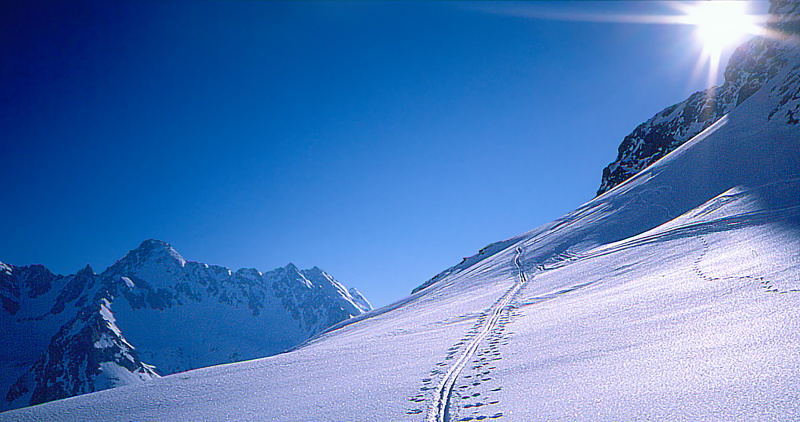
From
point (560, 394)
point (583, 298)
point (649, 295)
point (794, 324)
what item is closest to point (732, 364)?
point (794, 324)

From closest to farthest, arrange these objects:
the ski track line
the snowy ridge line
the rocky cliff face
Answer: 1. the ski track line
2. the snowy ridge line
3. the rocky cliff face

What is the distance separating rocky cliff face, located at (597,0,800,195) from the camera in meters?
52.4

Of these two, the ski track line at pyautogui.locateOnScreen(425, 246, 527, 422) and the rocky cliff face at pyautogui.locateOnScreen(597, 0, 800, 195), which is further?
the rocky cliff face at pyautogui.locateOnScreen(597, 0, 800, 195)

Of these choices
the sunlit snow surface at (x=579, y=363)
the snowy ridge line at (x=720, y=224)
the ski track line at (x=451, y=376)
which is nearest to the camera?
the sunlit snow surface at (x=579, y=363)

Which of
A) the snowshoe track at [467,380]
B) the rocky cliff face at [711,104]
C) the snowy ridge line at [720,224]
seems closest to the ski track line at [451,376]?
the snowshoe track at [467,380]

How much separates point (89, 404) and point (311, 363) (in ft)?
17.7

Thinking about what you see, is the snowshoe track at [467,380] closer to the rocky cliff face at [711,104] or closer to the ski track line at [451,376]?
the ski track line at [451,376]

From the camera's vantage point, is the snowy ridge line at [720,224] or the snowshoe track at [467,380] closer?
the snowshoe track at [467,380]

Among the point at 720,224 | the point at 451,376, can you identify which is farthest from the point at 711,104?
the point at 451,376

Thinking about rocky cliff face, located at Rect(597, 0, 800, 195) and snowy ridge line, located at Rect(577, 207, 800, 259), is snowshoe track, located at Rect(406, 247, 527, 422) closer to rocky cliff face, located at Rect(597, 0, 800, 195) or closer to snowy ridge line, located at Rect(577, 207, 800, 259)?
snowy ridge line, located at Rect(577, 207, 800, 259)

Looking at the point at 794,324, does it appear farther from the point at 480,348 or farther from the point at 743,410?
the point at 480,348

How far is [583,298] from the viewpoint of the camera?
1476cm

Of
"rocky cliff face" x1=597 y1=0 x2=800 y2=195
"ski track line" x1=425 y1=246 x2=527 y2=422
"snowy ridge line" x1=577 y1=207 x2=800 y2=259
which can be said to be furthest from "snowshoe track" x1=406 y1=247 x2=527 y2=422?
"rocky cliff face" x1=597 y1=0 x2=800 y2=195

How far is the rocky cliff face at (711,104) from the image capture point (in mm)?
52409
